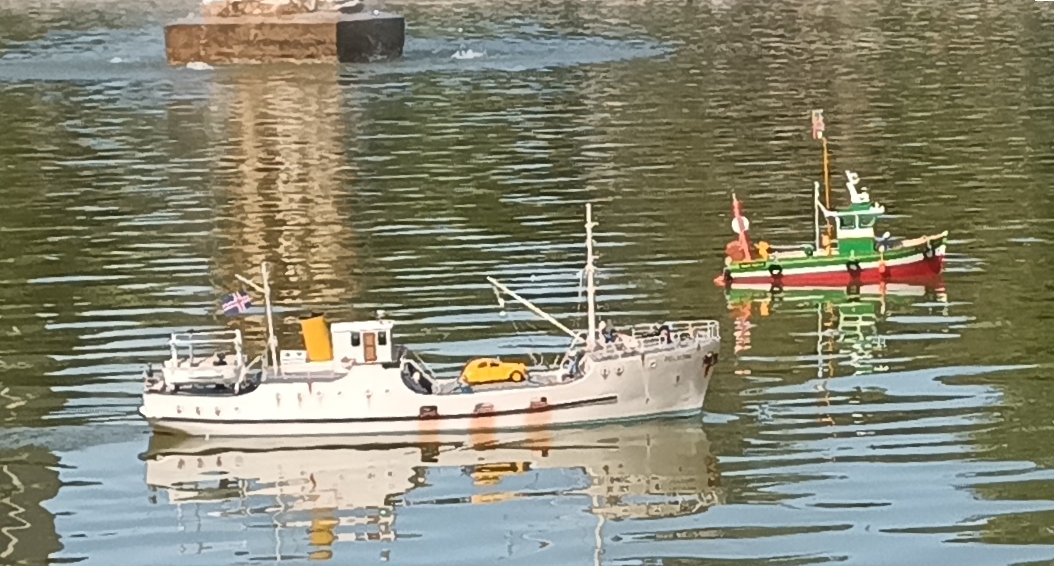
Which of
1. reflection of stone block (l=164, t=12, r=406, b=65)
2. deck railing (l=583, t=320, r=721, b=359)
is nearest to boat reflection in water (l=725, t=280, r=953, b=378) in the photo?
deck railing (l=583, t=320, r=721, b=359)

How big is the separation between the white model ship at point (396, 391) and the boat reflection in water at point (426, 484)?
31cm

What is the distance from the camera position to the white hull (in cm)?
4316

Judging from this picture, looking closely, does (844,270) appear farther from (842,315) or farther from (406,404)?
(406,404)

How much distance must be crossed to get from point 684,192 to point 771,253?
15.0 meters

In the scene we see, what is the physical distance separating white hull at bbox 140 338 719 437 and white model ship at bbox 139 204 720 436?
18 millimetres

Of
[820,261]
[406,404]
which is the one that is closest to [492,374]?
[406,404]

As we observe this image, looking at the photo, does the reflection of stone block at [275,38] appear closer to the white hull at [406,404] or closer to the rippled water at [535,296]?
the rippled water at [535,296]

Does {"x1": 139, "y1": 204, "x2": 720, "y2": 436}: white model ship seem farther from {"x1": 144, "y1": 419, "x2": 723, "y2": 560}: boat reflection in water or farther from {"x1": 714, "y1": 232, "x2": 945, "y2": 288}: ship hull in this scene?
{"x1": 714, "y1": 232, "x2": 945, "y2": 288}: ship hull

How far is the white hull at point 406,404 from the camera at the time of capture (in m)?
43.2

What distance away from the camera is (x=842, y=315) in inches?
2205

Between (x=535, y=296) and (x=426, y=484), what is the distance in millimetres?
18087

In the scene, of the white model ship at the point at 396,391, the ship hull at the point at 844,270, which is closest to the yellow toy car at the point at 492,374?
the white model ship at the point at 396,391

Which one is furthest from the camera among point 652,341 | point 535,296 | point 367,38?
point 367,38

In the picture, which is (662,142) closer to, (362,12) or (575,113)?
(575,113)
